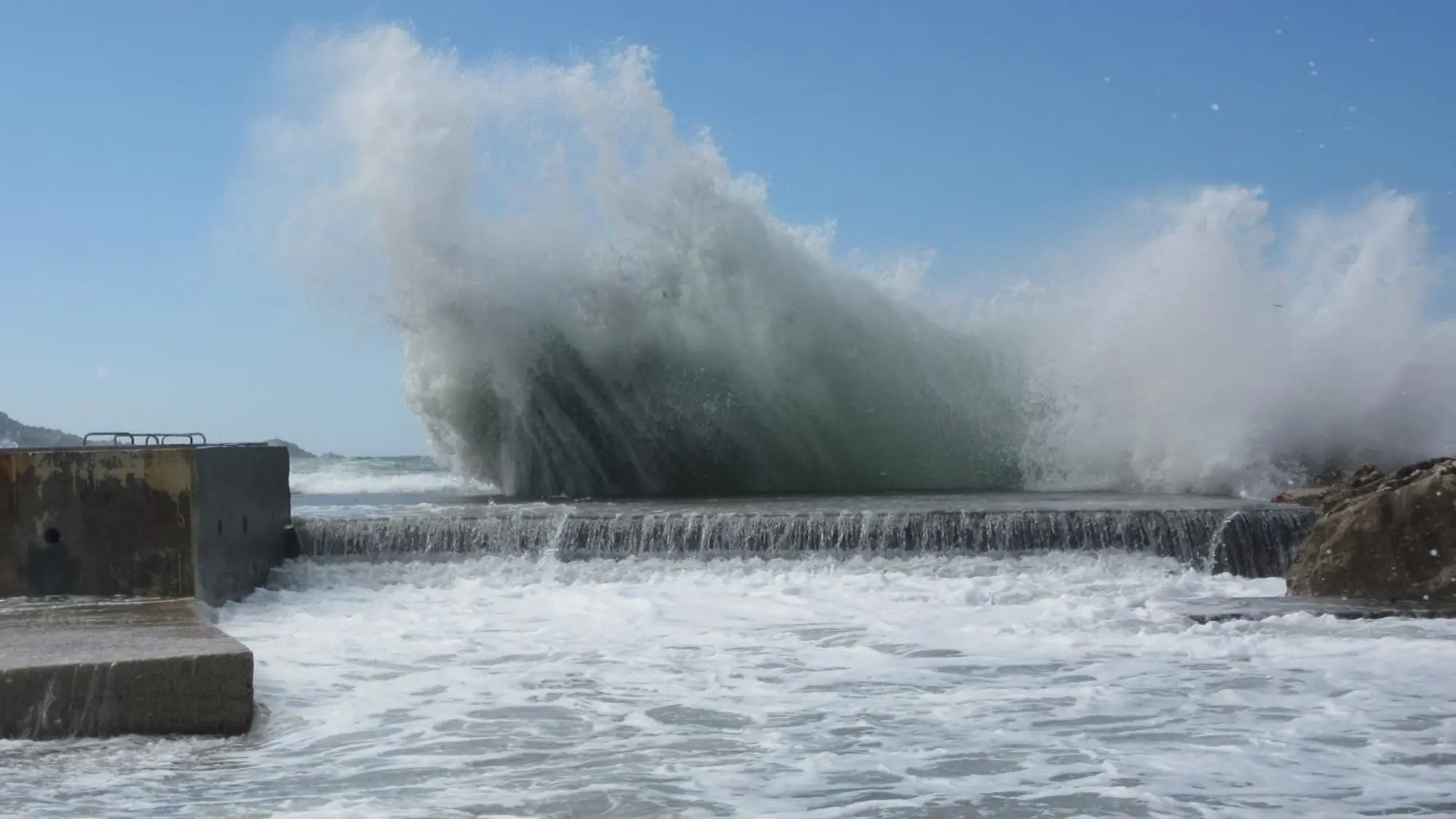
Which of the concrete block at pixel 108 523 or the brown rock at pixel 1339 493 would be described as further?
the brown rock at pixel 1339 493

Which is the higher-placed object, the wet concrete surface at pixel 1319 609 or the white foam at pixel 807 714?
the wet concrete surface at pixel 1319 609

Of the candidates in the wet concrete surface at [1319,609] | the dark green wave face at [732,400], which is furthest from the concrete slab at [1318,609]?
the dark green wave face at [732,400]

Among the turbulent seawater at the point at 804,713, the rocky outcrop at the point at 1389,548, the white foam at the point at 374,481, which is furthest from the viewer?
the white foam at the point at 374,481

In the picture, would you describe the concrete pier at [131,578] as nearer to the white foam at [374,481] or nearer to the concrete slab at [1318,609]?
the concrete slab at [1318,609]

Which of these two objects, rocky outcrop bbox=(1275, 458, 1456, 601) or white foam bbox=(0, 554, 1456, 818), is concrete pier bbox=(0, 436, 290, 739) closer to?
white foam bbox=(0, 554, 1456, 818)

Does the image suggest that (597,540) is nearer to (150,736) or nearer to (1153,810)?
(150,736)

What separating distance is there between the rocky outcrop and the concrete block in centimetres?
628

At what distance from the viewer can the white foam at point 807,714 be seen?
12.4 ft

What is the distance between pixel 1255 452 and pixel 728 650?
9.81 m

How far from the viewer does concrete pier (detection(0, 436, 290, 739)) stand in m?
4.54

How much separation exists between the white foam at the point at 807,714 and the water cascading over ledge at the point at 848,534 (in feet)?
3.51

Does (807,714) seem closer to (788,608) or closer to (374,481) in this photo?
(788,608)

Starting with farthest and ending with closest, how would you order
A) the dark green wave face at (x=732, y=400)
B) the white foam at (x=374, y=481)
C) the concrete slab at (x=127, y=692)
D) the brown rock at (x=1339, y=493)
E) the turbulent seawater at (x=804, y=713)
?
the white foam at (x=374, y=481) → the dark green wave face at (x=732, y=400) → the brown rock at (x=1339, y=493) → the concrete slab at (x=127, y=692) → the turbulent seawater at (x=804, y=713)

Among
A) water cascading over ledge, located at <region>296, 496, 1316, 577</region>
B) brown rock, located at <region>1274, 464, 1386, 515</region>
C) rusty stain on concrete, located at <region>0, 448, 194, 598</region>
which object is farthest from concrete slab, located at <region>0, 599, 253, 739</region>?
brown rock, located at <region>1274, 464, 1386, 515</region>
